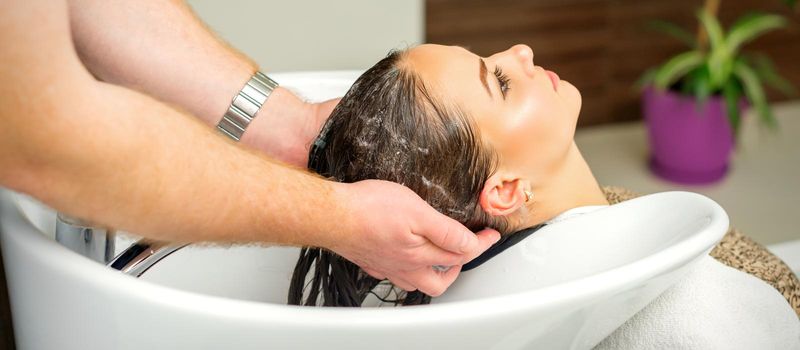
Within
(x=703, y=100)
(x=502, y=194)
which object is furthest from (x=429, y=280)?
(x=703, y=100)

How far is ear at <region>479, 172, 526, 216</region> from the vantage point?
4.06 ft

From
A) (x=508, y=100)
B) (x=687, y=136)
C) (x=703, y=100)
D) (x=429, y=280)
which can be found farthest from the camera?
(x=687, y=136)

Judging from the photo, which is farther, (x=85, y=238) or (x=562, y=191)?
(x=562, y=191)

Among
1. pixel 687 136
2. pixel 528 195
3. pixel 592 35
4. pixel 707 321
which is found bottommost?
pixel 687 136

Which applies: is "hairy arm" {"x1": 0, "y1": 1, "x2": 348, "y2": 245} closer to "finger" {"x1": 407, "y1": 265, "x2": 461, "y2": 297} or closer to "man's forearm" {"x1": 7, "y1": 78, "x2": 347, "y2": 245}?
"man's forearm" {"x1": 7, "y1": 78, "x2": 347, "y2": 245}

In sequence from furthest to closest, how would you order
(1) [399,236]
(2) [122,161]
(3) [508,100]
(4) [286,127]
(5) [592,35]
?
(5) [592,35] → (4) [286,127] → (3) [508,100] → (1) [399,236] → (2) [122,161]

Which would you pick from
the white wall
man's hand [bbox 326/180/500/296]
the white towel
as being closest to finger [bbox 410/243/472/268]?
man's hand [bbox 326/180/500/296]

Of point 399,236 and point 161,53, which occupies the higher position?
point 161,53

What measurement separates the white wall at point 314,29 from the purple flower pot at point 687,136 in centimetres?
130

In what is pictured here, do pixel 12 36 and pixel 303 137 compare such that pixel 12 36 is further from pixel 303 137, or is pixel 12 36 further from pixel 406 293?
pixel 406 293

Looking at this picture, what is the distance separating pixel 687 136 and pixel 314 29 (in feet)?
5.22

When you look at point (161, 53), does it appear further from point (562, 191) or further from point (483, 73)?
point (562, 191)

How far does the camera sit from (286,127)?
4.50 ft

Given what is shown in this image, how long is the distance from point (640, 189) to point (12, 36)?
2514 mm
